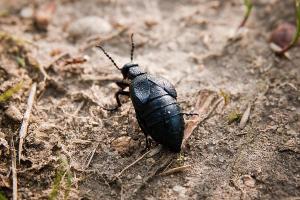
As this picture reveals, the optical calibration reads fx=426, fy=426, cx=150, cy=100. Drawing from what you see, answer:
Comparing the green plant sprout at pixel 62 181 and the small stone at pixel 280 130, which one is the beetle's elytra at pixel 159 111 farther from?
the small stone at pixel 280 130

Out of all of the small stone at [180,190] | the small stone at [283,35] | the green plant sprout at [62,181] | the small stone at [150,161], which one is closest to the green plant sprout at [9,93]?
the green plant sprout at [62,181]

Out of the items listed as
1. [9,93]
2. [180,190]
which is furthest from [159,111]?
[9,93]

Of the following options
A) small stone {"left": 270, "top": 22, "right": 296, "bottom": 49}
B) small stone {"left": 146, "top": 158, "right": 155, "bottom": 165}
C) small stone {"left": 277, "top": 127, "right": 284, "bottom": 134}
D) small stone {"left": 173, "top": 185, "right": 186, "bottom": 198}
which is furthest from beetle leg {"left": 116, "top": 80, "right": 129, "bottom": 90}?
small stone {"left": 270, "top": 22, "right": 296, "bottom": 49}

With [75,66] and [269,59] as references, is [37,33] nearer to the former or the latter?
[75,66]

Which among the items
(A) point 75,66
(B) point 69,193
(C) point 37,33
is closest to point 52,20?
(C) point 37,33

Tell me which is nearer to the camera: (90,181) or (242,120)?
(90,181)

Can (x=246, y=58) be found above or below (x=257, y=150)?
above
